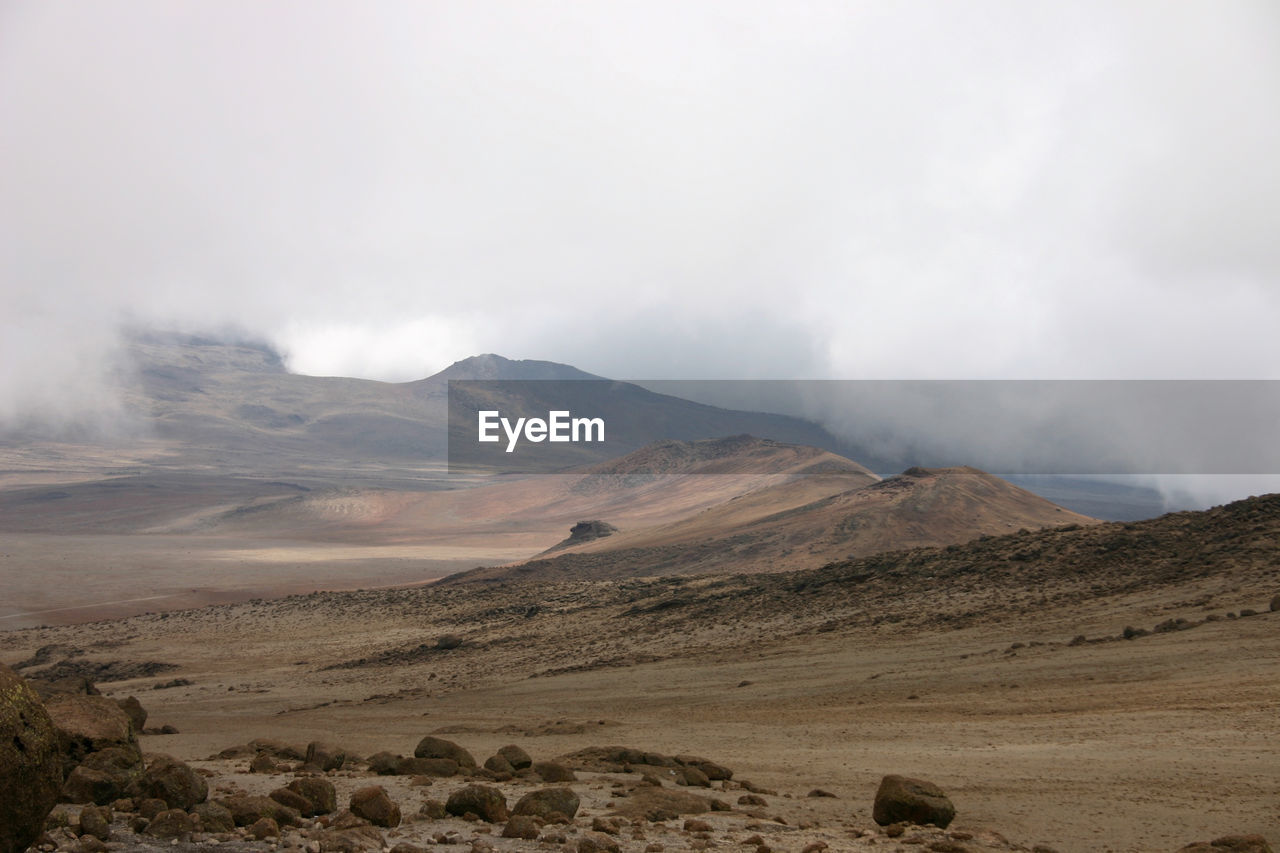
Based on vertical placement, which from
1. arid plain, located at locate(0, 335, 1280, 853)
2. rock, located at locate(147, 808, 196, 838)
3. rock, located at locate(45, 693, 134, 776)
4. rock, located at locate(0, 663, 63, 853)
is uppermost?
rock, located at locate(0, 663, 63, 853)

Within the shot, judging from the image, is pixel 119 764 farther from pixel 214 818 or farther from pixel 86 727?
pixel 214 818

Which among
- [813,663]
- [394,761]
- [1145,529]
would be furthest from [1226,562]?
[394,761]

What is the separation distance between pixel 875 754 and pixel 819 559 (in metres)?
27.4

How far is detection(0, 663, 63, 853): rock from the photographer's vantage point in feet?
21.1

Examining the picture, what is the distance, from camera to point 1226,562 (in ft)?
72.6

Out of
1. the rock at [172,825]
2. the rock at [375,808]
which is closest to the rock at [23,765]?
the rock at [172,825]

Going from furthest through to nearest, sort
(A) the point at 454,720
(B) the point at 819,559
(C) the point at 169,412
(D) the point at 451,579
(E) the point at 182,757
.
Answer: (C) the point at 169,412 < (D) the point at 451,579 < (B) the point at 819,559 < (A) the point at 454,720 < (E) the point at 182,757

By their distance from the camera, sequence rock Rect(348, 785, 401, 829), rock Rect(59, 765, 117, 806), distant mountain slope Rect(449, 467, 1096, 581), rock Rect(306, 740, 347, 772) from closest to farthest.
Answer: rock Rect(348, 785, 401, 829)
rock Rect(59, 765, 117, 806)
rock Rect(306, 740, 347, 772)
distant mountain slope Rect(449, 467, 1096, 581)

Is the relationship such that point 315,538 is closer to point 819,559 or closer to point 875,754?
point 819,559

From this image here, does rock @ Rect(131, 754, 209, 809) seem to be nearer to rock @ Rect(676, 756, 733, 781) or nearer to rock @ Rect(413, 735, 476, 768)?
rock @ Rect(413, 735, 476, 768)

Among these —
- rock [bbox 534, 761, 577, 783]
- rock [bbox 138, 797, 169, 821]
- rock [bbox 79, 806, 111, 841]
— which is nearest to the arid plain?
rock [bbox 534, 761, 577, 783]

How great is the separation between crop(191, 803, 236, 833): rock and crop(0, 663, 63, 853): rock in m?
1.95

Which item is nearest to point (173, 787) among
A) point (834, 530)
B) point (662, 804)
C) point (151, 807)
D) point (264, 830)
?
point (151, 807)

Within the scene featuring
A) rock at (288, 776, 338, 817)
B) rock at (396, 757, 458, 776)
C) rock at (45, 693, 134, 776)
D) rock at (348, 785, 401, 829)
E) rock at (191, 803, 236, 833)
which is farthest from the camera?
rock at (396, 757, 458, 776)
